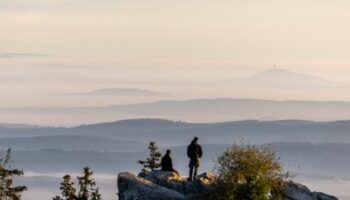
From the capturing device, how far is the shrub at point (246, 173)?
80.9 meters

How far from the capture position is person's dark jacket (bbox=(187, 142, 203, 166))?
3270 inches

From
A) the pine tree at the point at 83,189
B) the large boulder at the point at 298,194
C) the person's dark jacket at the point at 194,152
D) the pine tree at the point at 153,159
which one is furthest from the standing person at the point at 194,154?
the pine tree at the point at 153,159

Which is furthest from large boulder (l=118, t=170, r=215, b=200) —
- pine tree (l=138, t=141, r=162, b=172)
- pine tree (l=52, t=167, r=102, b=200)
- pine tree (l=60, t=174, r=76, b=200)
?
pine tree (l=138, t=141, r=162, b=172)

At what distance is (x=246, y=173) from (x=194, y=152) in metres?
4.08

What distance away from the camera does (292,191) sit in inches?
3366

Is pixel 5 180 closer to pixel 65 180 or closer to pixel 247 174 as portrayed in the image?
pixel 65 180

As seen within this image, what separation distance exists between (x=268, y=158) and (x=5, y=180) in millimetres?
28965

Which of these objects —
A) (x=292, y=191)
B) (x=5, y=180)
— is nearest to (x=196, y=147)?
(x=292, y=191)

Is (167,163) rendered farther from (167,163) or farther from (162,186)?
(162,186)

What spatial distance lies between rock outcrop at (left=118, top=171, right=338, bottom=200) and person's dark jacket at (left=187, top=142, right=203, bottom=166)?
1347mm

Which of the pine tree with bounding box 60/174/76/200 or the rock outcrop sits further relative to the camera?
the pine tree with bounding box 60/174/76/200

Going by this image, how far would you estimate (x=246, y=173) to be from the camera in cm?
8162

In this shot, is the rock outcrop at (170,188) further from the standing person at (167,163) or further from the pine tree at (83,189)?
the pine tree at (83,189)

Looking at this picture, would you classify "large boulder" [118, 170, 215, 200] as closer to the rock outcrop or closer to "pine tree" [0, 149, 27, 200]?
the rock outcrop
